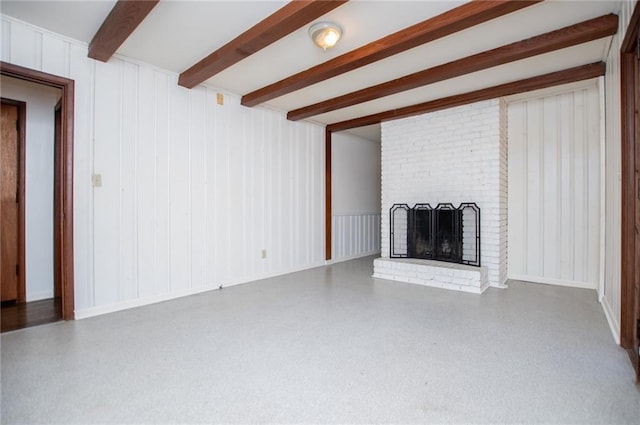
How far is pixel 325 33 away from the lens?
2445 mm

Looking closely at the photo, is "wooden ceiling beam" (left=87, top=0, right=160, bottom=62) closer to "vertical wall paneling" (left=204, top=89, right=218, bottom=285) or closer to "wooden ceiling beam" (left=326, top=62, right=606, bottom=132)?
"vertical wall paneling" (left=204, top=89, right=218, bottom=285)

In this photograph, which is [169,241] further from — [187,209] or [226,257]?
[226,257]

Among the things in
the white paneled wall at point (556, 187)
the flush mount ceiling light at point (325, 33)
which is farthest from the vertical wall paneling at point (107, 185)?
the white paneled wall at point (556, 187)

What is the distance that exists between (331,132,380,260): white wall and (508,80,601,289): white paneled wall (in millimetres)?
2605

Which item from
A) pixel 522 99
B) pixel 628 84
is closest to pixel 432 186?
pixel 522 99

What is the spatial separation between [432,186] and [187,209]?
3147 mm

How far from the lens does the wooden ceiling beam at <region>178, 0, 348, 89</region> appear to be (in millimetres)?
2057

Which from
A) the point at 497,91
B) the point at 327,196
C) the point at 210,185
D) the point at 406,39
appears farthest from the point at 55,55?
the point at 497,91

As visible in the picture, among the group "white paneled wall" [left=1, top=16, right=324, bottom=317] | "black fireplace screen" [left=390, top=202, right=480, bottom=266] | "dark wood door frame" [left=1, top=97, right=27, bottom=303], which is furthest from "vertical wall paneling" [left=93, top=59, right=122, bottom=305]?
"black fireplace screen" [left=390, top=202, right=480, bottom=266]

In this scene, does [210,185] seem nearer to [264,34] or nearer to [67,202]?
[67,202]

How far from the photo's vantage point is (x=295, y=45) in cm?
273

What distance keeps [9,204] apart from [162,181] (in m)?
1.53

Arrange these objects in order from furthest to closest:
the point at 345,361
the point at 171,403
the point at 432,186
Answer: the point at 432,186
the point at 345,361
the point at 171,403

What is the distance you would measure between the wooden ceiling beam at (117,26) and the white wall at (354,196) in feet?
11.6
